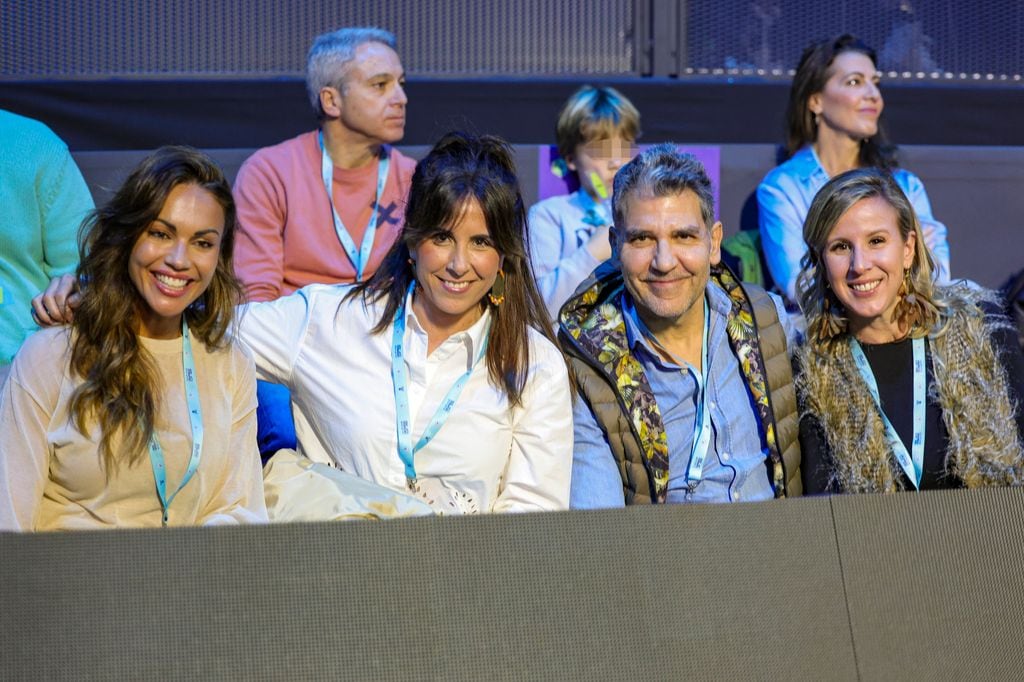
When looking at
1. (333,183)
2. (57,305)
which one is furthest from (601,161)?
(57,305)

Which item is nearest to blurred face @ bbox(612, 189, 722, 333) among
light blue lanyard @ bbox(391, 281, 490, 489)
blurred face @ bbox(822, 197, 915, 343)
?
blurred face @ bbox(822, 197, 915, 343)

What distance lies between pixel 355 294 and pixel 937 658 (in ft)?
4.78

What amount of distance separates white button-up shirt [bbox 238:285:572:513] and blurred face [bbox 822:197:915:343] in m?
0.79

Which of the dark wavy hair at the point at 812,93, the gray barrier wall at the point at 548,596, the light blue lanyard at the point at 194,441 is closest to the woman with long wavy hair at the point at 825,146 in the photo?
the dark wavy hair at the point at 812,93

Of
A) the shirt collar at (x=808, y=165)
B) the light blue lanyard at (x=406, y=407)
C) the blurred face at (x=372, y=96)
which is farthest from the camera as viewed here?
the shirt collar at (x=808, y=165)

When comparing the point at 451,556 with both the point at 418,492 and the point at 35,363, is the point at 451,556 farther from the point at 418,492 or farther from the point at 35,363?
the point at 35,363

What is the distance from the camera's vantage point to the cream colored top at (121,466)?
2250 millimetres

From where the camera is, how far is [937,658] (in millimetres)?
2090

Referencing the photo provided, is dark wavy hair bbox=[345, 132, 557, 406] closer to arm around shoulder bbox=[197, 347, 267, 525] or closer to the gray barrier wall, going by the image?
arm around shoulder bbox=[197, 347, 267, 525]

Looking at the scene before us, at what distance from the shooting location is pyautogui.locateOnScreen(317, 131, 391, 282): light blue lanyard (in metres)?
3.67

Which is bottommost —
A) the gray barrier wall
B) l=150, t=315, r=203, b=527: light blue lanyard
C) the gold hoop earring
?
the gray barrier wall

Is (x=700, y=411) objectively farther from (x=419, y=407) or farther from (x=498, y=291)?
(x=419, y=407)

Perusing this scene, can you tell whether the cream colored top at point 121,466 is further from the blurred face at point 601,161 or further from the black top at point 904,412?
the blurred face at point 601,161

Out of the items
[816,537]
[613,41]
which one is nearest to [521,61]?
[613,41]
